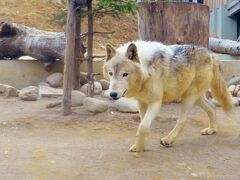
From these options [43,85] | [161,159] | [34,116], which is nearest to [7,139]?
[34,116]

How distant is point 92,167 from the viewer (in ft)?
15.2

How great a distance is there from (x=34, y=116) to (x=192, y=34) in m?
2.85

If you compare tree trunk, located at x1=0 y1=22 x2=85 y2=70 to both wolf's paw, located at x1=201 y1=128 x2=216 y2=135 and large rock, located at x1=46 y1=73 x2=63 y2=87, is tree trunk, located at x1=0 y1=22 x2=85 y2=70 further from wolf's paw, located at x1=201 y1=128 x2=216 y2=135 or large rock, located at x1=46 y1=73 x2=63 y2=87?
wolf's paw, located at x1=201 y1=128 x2=216 y2=135

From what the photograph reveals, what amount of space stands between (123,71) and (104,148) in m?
0.97

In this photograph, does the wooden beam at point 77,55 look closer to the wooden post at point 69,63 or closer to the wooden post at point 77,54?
the wooden post at point 77,54

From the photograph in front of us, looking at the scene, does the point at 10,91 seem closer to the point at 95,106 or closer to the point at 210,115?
the point at 95,106

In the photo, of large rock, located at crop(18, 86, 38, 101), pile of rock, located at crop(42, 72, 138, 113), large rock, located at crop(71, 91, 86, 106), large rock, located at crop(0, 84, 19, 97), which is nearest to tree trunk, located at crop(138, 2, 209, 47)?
pile of rock, located at crop(42, 72, 138, 113)

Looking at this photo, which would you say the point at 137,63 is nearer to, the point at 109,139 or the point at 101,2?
the point at 109,139

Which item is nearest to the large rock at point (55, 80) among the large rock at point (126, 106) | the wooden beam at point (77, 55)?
the wooden beam at point (77, 55)

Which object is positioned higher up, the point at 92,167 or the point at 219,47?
the point at 219,47

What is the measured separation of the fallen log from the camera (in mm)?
11346

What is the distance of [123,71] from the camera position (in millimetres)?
4926

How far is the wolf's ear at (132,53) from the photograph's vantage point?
5008mm

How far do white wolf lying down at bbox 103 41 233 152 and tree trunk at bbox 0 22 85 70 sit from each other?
3.92m
